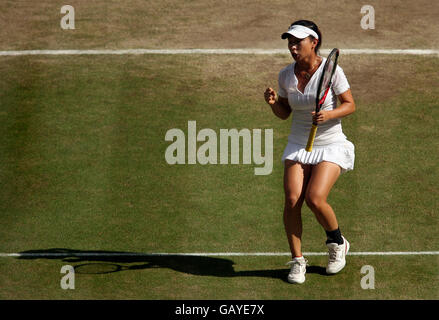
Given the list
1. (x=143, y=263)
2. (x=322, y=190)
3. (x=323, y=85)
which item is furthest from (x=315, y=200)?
(x=143, y=263)

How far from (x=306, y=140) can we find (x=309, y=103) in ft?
1.33

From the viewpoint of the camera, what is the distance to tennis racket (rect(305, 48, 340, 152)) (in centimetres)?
852

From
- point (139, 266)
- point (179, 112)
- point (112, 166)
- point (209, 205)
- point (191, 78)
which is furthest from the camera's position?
point (191, 78)

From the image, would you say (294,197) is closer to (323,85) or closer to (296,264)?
(296,264)

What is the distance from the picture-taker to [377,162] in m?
11.9

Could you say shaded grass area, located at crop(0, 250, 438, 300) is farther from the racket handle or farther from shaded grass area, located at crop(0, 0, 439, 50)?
shaded grass area, located at crop(0, 0, 439, 50)

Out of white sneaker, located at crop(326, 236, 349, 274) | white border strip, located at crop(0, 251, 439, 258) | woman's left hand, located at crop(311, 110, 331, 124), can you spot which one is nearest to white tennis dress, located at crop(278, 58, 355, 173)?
woman's left hand, located at crop(311, 110, 331, 124)

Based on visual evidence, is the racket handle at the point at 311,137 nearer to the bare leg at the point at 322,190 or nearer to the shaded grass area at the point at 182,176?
the bare leg at the point at 322,190

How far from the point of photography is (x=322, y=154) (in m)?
8.90

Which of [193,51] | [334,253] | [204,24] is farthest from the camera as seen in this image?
[204,24]

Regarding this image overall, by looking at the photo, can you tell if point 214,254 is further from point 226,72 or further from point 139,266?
point 226,72

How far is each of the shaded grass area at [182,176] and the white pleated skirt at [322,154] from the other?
1.26 meters


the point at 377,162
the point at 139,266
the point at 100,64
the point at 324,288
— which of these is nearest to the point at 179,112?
the point at 100,64

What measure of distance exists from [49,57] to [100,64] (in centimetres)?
94
